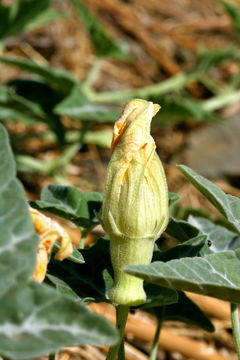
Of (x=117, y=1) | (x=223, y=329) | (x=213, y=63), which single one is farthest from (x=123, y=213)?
(x=117, y=1)

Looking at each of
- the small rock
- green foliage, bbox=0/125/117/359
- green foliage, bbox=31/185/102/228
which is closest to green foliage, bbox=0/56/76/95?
the small rock

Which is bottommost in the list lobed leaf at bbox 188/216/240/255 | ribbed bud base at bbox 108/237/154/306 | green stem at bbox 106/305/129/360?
lobed leaf at bbox 188/216/240/255

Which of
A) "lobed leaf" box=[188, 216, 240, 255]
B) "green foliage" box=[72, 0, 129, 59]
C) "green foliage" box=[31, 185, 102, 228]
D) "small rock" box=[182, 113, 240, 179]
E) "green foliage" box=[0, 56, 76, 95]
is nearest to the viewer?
"green foliage" box=[31, 185, 102, 228]

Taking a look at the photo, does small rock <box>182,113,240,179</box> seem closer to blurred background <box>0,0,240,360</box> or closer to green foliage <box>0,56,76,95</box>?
blurred background <box>0,0,240,360</box>

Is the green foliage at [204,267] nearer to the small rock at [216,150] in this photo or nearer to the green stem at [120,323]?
the green stem at [120,323]

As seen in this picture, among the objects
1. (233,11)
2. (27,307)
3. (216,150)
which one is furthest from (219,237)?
(216,150)

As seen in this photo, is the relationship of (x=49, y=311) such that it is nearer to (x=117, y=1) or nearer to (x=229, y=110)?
(x=229, y=110)

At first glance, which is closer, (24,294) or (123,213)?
(24,294)
